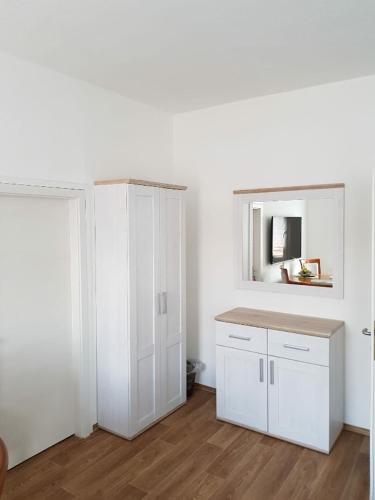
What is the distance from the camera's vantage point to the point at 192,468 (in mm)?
2699

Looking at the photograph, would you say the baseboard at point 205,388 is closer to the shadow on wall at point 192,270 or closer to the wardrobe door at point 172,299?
the shadow on wall at point 192,270

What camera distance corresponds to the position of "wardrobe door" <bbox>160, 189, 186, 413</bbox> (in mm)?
3320

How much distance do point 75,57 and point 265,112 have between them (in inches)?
64.5

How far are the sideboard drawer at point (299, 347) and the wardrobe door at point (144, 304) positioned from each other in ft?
3.06

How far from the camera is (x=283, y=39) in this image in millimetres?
2381

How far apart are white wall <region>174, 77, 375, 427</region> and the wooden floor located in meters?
0.64

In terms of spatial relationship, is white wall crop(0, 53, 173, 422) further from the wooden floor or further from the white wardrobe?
the wooden floor

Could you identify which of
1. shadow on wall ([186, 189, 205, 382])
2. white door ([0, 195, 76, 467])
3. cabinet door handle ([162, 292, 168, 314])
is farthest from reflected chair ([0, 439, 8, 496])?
shadow on wall ([186, 189, 205, 382])

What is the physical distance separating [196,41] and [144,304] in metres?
1.86

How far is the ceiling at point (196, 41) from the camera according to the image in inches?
79.9

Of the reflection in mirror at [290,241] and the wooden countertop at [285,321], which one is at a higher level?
the reflection in mirror at [290,241]

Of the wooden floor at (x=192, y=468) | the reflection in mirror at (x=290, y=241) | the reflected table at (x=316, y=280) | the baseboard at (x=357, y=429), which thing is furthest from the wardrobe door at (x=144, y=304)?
the baseboard at (x=357, y=429)

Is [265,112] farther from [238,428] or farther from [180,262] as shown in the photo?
[238,428]

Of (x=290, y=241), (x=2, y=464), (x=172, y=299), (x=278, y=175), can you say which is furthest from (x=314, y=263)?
(x=2, y=464)
